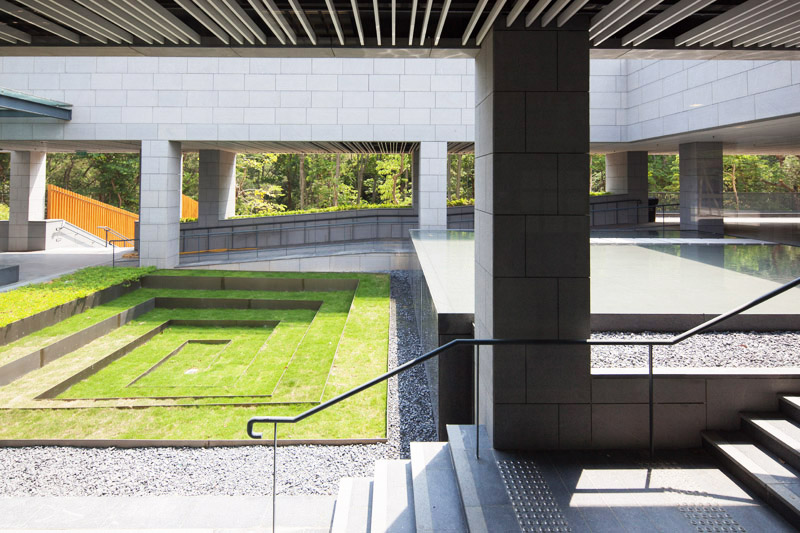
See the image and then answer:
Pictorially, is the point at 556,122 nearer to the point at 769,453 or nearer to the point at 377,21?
the point at 377,21

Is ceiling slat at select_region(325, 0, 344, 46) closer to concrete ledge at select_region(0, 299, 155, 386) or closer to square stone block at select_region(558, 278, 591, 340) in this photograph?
square stone block at select_region(558, 278, 591, 340)

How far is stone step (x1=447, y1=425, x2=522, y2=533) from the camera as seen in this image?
158 inches

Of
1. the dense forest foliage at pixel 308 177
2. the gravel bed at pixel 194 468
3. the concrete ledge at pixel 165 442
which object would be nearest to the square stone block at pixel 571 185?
the gravel bed at pixel 194 468

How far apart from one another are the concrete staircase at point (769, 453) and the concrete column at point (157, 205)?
59.6ft

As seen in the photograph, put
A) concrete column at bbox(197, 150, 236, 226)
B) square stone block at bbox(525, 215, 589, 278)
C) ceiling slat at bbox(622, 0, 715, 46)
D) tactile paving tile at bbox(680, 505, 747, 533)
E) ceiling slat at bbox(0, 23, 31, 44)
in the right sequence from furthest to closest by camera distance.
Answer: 1. concrete column at bbox(197, 150, 236, 226)
2. ceiling slat at bbox(0, 23, 31, 44)
3. square stone block at bbox(525, 215, 589, 278)
4. ceiling slat at bbox(622, 0, 715, 46)
5. tactile paving tile at bbox(680, 505, 747, 533)

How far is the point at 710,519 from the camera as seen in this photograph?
3.98 metres

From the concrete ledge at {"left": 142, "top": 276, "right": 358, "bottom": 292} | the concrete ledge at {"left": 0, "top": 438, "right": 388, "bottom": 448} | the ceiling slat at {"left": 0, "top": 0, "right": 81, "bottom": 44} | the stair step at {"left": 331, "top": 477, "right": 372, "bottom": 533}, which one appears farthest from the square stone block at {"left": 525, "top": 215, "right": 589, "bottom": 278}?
the concrete ledge at {"left": 142, "top": 276, "right": 358, "bottom": 292}

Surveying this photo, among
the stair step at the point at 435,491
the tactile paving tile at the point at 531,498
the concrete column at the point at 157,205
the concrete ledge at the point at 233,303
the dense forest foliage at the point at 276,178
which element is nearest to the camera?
the tactile paving tile at the point at 531,498

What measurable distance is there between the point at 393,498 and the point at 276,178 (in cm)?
4148

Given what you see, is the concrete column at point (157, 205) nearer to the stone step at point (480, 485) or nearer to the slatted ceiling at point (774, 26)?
the stone step at point (480, 485)

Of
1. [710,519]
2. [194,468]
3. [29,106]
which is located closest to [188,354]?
[194,468]

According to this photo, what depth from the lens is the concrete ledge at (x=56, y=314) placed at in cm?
1134

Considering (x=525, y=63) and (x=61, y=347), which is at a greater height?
(x=525, y=63)

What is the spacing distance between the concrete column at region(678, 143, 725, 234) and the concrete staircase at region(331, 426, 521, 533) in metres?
18.8
